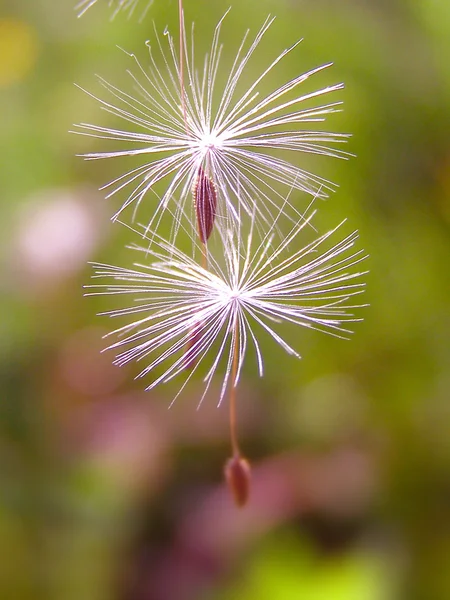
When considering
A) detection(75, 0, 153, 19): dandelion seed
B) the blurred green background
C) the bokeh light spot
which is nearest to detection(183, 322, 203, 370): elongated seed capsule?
detection(75, 0, 153, 19): dandelion seed

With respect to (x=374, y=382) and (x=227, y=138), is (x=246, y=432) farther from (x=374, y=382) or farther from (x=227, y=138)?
(x=227, y=138)

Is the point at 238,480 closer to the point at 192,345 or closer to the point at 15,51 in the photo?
the point at 192,345

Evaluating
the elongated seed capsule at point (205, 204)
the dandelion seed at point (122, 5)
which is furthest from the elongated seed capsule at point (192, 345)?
the dandelion seed at point (122, 5)

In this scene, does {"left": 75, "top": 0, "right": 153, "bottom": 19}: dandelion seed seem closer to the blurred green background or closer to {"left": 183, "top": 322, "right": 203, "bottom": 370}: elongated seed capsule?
the blurred green background

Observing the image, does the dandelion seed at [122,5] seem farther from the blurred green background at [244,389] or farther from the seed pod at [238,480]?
the seed pod at [238,480]

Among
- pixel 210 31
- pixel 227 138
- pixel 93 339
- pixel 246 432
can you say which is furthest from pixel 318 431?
pixel 227 138
